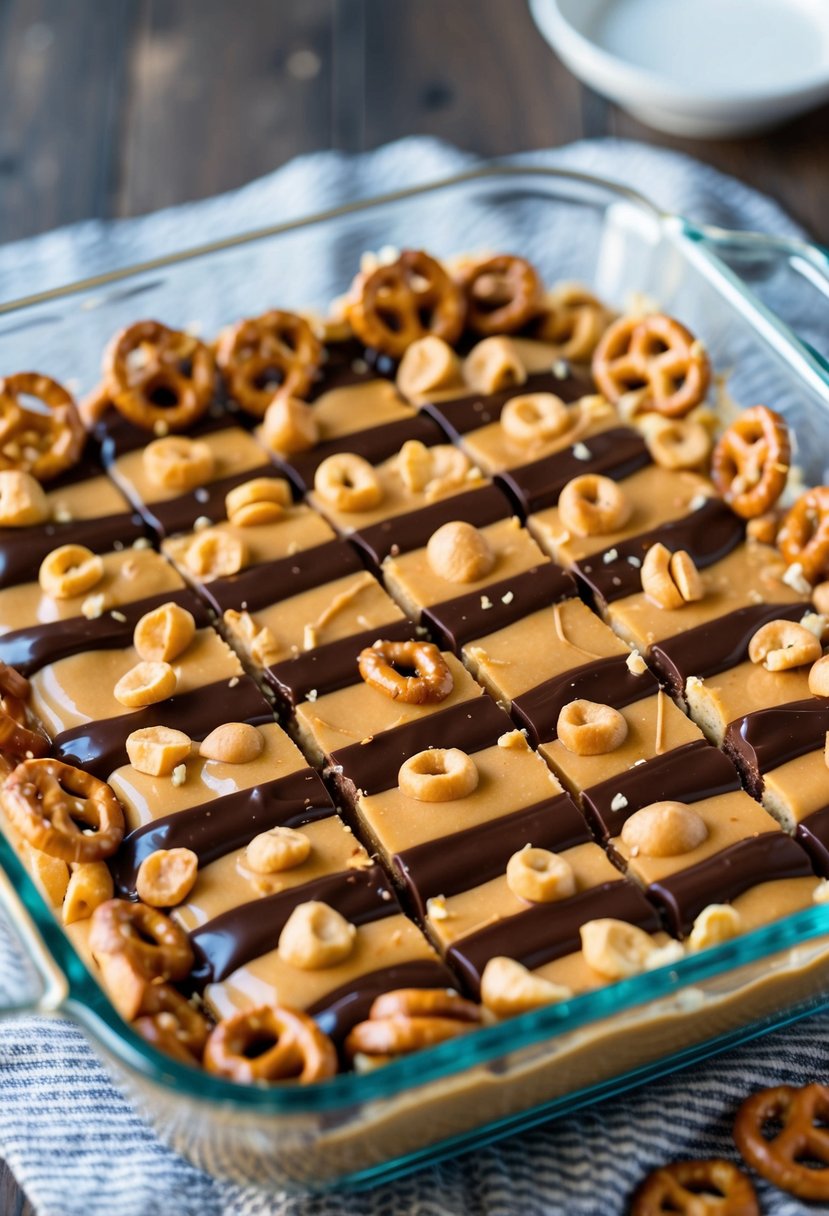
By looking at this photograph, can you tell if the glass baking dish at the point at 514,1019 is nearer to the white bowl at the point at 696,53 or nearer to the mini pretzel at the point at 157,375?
the mini pretzel at the point at 157,375

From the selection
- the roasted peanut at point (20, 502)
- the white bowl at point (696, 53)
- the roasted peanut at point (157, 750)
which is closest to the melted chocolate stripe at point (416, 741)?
the roasted peanut at point (157, 750)

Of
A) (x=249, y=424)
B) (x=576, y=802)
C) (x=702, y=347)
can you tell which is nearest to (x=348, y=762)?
(x=576, y=802)

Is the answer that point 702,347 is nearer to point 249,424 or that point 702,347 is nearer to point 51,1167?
point 249,424

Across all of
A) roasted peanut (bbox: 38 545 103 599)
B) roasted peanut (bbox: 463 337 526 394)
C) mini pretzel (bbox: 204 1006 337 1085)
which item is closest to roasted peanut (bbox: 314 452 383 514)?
roasted peanut (bbox: 463 337 526 394)

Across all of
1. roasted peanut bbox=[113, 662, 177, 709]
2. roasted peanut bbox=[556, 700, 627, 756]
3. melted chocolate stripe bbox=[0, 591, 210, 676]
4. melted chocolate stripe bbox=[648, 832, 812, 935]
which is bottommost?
melted chocolate stripe bbox=[0, 591, 210, 676]

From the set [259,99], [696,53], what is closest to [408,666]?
[696,53]

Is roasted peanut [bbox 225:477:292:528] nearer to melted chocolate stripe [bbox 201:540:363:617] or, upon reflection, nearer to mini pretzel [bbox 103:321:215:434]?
melted chocolate stripe [bbox 201:540:363:617]

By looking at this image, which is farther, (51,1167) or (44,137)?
(44,137)
